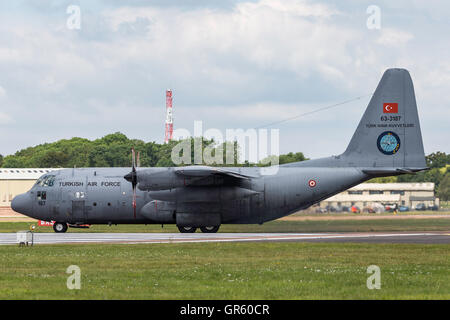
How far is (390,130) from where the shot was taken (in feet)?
128

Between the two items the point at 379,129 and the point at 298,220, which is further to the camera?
the point at 298,220

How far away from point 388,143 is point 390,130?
30.0 inches

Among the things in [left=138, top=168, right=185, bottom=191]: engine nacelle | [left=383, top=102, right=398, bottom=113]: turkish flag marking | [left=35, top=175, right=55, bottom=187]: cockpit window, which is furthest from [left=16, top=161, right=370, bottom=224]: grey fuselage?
[left=383, top=102, right=398, bottom=113]: turkish flag marking

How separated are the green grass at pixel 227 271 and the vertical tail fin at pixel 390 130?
10219 mm

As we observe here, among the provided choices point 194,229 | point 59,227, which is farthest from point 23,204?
point 194,229

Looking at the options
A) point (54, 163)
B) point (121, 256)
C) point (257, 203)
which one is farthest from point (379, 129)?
point (54, 163)

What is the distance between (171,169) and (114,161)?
3202 cm

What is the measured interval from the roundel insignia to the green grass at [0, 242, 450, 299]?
10.4 meters

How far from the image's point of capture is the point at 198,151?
45.7 meters

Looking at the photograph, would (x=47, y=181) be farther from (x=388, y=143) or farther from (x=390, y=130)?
(x=390, y=130)

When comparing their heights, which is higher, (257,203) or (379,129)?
(379,129)

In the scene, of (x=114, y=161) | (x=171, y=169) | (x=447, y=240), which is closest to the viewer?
(x=447, y=240)
